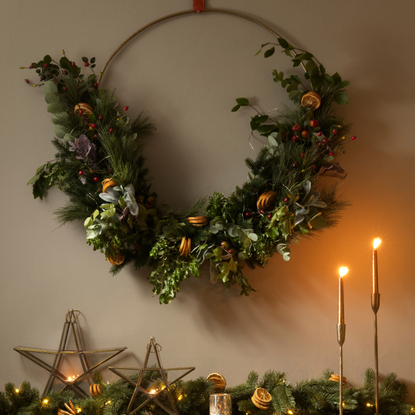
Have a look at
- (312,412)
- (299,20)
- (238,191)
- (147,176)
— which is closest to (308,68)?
(299,20)

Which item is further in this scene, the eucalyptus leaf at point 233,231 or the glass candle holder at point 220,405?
the eucalyptus leaf at point 233,231

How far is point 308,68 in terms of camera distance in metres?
1.26

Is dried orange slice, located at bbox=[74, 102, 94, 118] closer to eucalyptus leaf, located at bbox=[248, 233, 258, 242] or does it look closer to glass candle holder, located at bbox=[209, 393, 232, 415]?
eucalyptus leaf, located at bbox=[248, 233, 258, 242]

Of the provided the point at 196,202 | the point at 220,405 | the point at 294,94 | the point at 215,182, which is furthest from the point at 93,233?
the point at 294,94

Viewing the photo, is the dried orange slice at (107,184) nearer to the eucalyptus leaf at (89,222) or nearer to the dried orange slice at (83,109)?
the eucalyptus leaf at (89,222)

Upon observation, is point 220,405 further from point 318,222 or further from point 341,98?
point 341,98

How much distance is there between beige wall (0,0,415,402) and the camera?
133 cm

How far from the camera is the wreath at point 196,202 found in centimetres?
118

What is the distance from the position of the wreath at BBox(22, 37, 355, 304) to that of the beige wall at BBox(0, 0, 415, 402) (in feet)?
0.29

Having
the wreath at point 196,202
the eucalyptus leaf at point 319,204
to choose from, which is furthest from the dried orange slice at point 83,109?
the eucalyptus leaf at point 319,204

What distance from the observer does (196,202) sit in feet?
4.27

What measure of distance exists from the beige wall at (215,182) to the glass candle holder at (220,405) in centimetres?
23

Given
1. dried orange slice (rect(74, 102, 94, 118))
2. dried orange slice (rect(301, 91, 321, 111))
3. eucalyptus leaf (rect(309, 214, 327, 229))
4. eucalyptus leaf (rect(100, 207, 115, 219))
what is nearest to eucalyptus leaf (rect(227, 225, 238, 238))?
eucalyptus leaf (rect(309, 214, 327, 229))

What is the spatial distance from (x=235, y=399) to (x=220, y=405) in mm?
142
